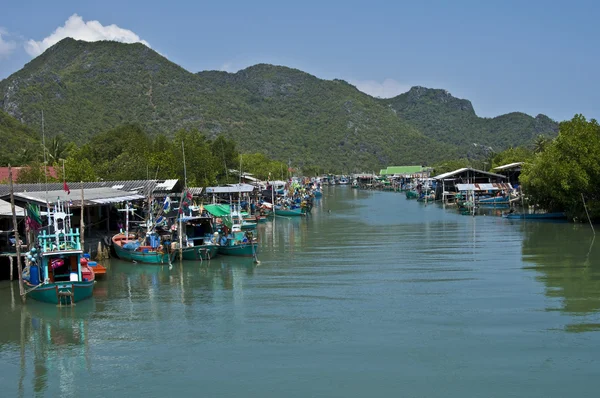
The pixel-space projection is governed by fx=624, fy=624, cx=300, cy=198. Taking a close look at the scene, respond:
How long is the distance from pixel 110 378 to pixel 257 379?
3702 mm

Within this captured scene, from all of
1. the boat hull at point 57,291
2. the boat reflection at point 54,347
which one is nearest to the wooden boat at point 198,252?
the boat reflection at point 54,347

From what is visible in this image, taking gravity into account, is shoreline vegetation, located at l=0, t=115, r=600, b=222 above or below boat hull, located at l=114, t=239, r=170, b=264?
above

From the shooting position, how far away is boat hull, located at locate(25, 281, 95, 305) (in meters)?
21.6

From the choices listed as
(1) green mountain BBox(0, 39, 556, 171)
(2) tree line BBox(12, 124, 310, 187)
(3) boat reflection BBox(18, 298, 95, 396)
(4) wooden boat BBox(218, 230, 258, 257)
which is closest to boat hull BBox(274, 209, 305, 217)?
(2) tree line BBox(12, 124, 310, 187)

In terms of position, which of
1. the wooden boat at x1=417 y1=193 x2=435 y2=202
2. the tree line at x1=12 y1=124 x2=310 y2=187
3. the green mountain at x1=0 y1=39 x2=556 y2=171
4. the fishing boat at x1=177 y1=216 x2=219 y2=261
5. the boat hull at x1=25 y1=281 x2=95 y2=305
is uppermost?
the green mountain at x1=0 y1=39 x2=556 y2=171

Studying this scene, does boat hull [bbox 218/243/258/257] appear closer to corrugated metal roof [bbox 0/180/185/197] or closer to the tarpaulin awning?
the tarpaulin awning

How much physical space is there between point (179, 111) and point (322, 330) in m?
124

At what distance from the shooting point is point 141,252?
29797 millimetres

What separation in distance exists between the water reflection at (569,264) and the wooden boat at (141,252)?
1692cm

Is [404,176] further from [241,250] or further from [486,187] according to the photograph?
[241,250]

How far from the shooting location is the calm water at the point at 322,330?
15.0 metres

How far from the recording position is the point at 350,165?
17162 cm

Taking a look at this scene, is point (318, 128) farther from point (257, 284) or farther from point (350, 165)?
point (257, 284)

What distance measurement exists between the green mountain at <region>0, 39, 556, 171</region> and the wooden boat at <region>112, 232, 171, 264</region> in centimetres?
7166
